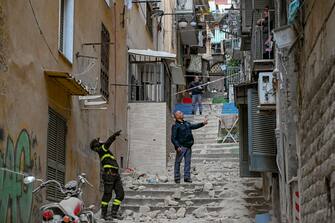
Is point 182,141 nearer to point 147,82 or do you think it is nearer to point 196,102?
point 147,82

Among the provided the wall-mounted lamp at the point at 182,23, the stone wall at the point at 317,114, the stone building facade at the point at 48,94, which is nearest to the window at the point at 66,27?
the stone building facade at the point at 48,94

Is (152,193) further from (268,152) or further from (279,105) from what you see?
(279,105)

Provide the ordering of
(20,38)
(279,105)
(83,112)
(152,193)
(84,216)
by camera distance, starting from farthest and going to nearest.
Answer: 1. (152,193)
2. (83,112)
3. (279,105)
4. (20,38)
5. (84,216)

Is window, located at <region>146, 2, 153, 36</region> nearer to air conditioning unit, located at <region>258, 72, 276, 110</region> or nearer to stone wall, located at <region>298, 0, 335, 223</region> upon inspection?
air conditioning unit, located at <region>258, 72, 276, 110</region>

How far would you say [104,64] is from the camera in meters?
17.3

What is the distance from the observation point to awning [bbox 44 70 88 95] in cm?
1134

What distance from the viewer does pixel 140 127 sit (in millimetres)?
20875

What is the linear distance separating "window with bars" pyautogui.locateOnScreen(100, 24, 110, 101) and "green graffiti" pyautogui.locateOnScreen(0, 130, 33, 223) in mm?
6565

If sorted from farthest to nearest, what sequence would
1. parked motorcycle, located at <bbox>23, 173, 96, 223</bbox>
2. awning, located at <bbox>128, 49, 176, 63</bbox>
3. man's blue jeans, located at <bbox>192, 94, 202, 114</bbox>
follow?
1. man's blue jeans, located at <bbox>192, 94, 202, 114</bbox>
2. awning, located at <bbox>128, 49, 176, 63</bbox>
3. parked motorcycle, located at <bbox>23, 173, 96, 223</bbox>

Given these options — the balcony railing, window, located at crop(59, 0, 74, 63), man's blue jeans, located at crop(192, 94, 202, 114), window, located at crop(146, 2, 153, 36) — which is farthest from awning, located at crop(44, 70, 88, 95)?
man's blue jeans, located at crop(192, 94, 202, 114)

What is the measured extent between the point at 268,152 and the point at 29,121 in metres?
5.39

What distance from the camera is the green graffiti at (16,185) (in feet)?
29.8

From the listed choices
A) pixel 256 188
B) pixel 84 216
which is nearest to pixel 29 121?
pixel 84 216

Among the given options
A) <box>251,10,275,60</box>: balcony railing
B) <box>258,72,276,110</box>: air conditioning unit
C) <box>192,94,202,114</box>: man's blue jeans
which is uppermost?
<box>251,10,275,60</box>: balcony railing
